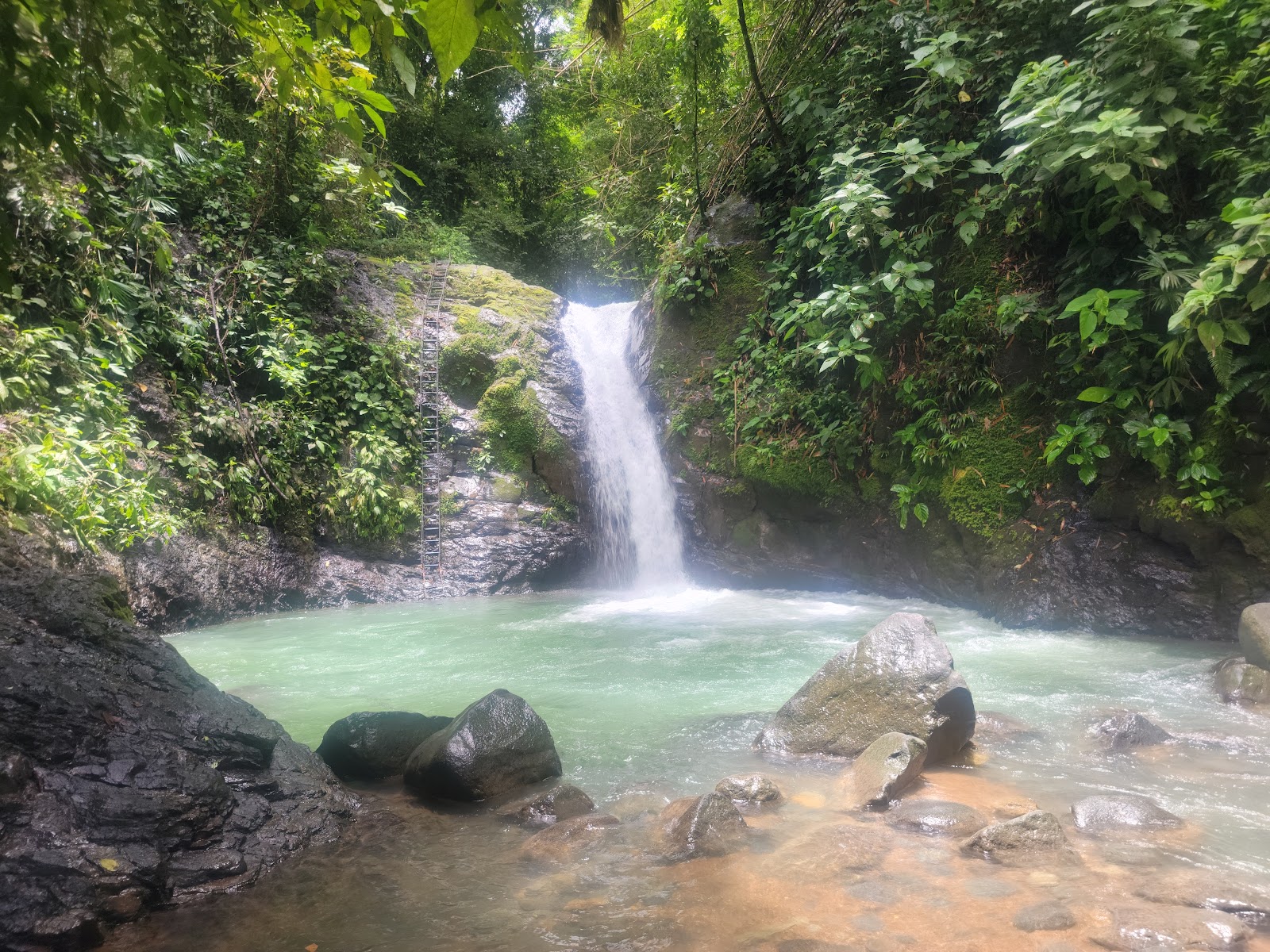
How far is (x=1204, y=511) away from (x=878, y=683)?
11.3ft

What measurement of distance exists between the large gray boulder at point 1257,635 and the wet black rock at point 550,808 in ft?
13.3

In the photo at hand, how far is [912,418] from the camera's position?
743 centimetres

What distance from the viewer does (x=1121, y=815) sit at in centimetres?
284

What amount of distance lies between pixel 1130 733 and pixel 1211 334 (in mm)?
2800

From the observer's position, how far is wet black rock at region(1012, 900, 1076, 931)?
2.18 m

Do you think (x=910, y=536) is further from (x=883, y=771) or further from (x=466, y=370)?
(x=466, y=370)

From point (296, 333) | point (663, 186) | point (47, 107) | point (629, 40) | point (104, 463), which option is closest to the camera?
point (47, 107)

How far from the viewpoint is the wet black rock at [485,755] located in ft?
10.9

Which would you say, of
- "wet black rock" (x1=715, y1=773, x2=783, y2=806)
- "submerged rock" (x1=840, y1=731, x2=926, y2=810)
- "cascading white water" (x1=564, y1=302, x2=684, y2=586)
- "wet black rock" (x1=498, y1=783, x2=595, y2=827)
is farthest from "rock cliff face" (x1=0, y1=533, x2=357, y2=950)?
"cascading white water" (x1=564, y1=302, x2=684, y2=586)

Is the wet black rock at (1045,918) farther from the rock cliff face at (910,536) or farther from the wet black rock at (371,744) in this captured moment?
the rock cliff face at (910,536)

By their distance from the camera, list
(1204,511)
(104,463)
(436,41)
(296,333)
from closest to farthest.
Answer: (436,41)
(1204,511)
(104,463)
(296,333)

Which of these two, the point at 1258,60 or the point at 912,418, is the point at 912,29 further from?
the point at 912,418

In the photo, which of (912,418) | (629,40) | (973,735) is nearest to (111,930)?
(973,735)

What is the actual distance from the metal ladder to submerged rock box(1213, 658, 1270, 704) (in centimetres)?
764
